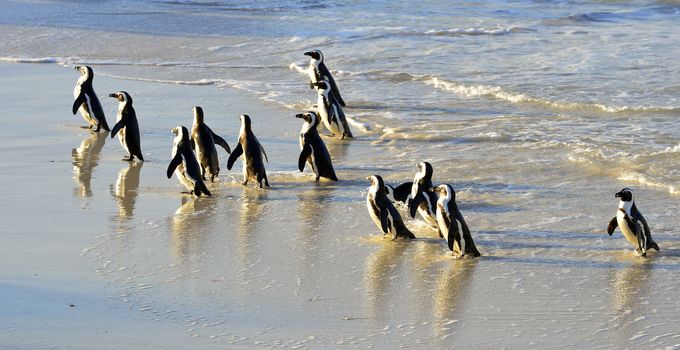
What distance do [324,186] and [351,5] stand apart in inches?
574

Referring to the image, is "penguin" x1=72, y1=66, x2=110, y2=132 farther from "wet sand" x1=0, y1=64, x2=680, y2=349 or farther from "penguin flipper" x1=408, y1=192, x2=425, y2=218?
"penguin flipper" x1=408, y1=192, x2=425, y2=218

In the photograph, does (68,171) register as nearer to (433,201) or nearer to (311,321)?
(433,201)

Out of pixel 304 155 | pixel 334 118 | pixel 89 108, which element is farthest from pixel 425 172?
pixel 89 108

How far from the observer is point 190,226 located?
764cm

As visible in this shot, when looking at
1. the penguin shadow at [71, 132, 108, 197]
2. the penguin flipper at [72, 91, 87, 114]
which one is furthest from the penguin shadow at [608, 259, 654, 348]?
the penguin flipper at [72, 91, 87, 114]

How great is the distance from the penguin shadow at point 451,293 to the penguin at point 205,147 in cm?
275

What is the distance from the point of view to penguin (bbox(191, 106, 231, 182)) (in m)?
9.05

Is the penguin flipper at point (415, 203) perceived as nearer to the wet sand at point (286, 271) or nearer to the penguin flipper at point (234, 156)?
the wet sand at point (286, 271)

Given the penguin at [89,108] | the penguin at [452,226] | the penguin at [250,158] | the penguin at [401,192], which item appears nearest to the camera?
the penguin at [452,226]

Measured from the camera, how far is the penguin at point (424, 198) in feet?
25.1

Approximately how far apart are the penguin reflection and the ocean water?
2 cm

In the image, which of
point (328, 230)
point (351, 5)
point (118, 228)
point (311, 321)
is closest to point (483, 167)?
point (328, 230)

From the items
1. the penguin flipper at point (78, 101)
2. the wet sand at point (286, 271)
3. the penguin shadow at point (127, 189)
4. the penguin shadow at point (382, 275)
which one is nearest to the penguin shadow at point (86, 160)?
the wet sand at point (286, 271)

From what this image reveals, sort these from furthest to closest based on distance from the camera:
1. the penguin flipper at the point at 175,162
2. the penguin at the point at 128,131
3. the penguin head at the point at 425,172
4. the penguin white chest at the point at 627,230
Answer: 1. the penguin at the point at 128,131
2. the penguin flipper at the point at 175,162
3. the penguin head at the point at 425,172
4. the penguin white chest at the point at 627,230
